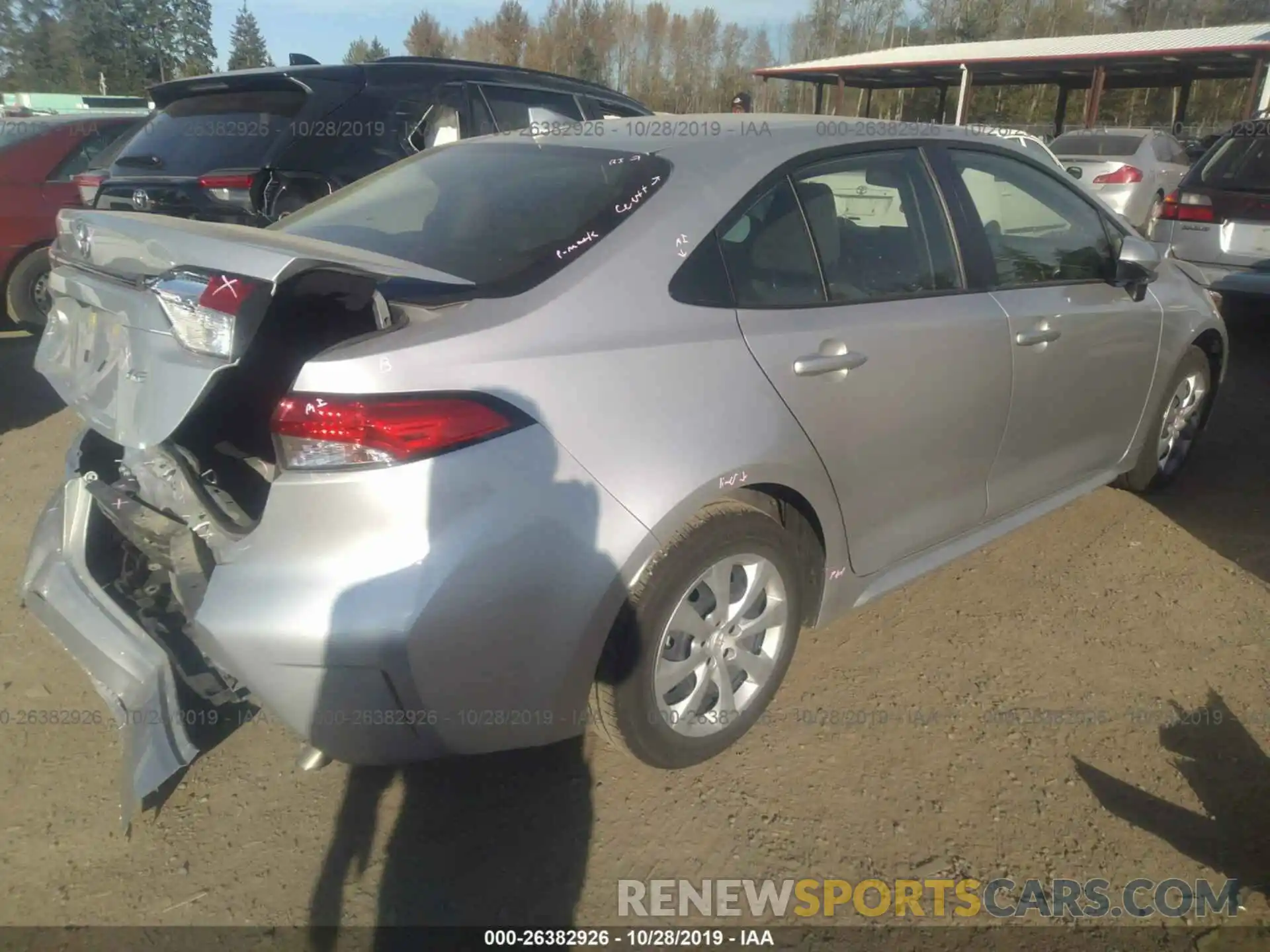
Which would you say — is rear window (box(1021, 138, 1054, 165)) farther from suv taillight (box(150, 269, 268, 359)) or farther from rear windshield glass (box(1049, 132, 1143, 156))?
suv taillight (box(150, 269, 268, 359))

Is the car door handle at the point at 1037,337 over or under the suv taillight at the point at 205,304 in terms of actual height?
under

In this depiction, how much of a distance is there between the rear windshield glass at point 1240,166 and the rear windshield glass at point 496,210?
622 centimetres

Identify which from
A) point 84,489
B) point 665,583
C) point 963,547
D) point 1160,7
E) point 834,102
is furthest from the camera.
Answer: point 1160,7

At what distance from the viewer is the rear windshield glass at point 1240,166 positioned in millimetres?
6695

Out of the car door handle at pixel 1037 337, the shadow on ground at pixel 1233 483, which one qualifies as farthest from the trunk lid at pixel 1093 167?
the car door handle at pixel 1037 337

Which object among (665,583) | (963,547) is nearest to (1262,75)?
(963,547)

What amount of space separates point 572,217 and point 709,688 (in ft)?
4.25

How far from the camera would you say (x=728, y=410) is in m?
2.26

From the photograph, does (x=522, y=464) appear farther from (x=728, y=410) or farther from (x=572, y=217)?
(x=572, y=217)

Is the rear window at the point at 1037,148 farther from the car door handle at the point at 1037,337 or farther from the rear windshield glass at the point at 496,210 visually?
the rear windshield glass at the point at 496,210

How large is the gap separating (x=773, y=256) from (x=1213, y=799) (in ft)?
6.17

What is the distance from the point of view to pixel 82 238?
2230 mm

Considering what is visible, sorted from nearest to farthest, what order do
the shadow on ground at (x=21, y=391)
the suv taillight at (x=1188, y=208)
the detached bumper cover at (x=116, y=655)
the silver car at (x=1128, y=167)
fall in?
the detached bumper cover at (x=116, y=655) → the shadow on ground at (x=21, y=391) → the suv taillight at (x=1188, y=208) → the silver car at (x=1128, y=167)

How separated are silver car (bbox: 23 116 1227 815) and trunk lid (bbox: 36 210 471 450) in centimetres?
1
